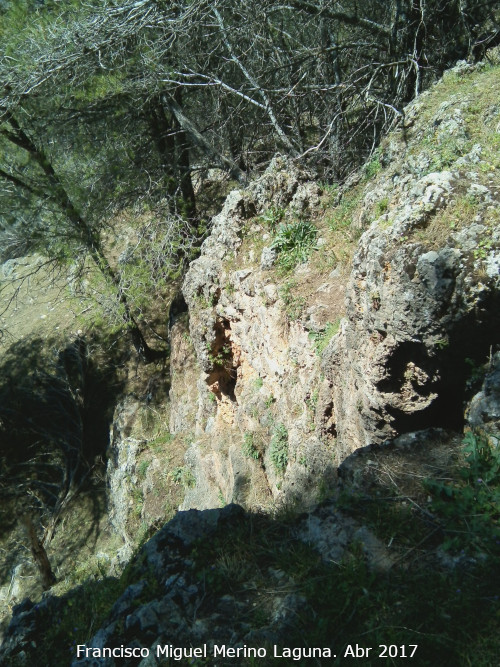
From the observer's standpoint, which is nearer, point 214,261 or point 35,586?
point 214,261

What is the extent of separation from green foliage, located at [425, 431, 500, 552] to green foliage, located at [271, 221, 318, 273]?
321 cm

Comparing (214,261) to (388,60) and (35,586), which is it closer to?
(388,60)

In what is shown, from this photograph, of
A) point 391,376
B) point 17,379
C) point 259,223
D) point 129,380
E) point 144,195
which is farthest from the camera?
point 17,379

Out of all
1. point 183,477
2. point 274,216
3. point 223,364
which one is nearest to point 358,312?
point 274,216

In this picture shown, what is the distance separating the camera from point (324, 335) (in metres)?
5.09

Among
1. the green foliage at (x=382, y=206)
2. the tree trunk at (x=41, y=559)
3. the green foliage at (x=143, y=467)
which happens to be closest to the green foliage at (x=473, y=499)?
the green foliage at (x=382, y=206)

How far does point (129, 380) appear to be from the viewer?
12719mm

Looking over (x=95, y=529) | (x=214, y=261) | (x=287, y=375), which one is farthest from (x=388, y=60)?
(x=95, y=529)

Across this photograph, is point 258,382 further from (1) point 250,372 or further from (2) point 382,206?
(2) point 382,206

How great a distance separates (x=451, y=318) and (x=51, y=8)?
28.8 ft

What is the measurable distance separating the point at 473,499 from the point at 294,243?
3765 mm

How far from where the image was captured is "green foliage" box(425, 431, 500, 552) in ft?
8.82

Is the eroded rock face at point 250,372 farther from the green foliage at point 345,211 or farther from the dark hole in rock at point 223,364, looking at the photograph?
the green foliage at point 345,211

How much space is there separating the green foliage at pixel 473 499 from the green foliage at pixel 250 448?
3264mm
